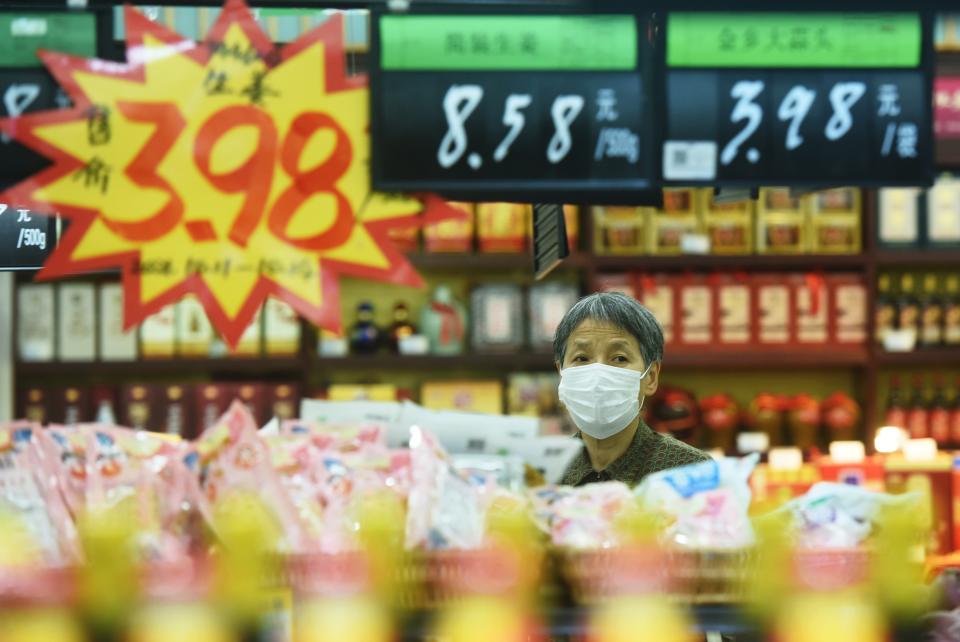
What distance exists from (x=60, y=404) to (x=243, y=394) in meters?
0.75

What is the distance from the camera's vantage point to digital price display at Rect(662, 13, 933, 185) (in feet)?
7.97

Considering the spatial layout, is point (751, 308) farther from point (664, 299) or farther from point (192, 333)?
point (192, 333)

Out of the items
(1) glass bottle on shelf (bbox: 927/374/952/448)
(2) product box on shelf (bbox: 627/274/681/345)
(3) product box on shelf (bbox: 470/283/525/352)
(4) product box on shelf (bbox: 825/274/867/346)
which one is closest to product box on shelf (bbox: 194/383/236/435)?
(3) product box on shelf (bbox: 470/283/525/352)

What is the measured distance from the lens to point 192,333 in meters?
5.53

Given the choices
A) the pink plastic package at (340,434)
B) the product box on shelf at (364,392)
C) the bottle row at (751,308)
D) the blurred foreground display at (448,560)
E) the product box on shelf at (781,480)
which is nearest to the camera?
the blurred foreground display at (448,560)

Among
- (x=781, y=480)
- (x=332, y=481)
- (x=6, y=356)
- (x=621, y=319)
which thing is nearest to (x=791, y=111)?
(x=621, y=319)

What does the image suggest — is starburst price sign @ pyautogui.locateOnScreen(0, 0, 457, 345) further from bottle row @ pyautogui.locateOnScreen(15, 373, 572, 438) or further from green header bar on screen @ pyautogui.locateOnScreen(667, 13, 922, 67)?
bottle row @ pyautogui.locateOnScreen(15, 373, 572, 438)

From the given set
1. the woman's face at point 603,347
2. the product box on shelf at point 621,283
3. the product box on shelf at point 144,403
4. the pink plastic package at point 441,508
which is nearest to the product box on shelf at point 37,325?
the product box on shelf at point 144,403

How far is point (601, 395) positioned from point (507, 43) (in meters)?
0.81

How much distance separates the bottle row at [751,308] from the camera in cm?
567

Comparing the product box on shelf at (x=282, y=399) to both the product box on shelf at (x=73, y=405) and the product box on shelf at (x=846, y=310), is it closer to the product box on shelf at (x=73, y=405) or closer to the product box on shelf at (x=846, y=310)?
the product box on shelf at (x=73, y=405)

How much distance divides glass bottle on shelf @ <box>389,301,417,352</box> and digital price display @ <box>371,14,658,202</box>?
328cm

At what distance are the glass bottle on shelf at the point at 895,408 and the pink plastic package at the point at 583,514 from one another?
412 cm

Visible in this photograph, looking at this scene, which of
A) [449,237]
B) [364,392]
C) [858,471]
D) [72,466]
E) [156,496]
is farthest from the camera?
[449,237]
